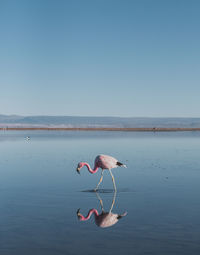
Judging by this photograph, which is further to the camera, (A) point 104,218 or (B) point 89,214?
(B) point 89,214

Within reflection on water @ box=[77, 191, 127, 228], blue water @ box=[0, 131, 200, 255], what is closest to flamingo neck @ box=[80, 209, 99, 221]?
reflection on water @ box=[77, 191, 127, 228]

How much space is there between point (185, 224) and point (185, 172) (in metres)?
9.39

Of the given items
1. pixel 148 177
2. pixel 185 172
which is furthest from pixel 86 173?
pixel 185 172

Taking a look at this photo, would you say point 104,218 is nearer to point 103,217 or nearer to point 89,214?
point 103,217

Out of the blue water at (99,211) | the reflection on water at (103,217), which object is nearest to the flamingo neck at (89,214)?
the reflection on water at (103,217)

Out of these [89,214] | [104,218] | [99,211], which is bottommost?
[104,218]

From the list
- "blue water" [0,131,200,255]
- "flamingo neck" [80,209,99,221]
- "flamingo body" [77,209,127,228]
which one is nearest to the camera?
"blue water" [0,131,200,255]

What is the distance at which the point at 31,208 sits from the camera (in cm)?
1101

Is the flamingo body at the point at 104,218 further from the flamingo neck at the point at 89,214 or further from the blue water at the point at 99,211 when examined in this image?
the blue water at the point at 99,211

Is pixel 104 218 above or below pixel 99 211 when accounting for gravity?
below

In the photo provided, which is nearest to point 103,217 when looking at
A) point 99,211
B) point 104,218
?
point 104,218

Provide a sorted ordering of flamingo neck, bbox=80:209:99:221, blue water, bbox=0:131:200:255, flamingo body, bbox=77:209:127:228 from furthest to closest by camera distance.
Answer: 1. flamingo neck, bbox=80:209:99:221
2. flamingo body, bbox=77:209:127:228
3. blue water, bbox=0:131:200:255

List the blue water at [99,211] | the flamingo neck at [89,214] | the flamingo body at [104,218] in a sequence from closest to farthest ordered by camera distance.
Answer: the blue water at [99,211] < the flamingo body at [104,218] < the flamingo neck at [89,214]

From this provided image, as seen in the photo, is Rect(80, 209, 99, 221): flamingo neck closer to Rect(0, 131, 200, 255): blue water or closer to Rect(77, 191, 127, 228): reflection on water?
Rect(77, 191, 127, 228): reflection on water
